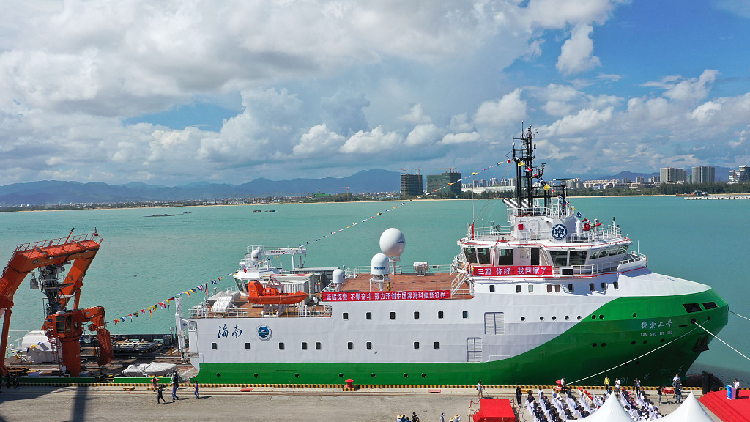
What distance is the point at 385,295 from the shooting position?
1778 cm

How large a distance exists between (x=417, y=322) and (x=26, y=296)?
42933mm

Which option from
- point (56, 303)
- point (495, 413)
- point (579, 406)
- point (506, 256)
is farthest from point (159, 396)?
point (579, 406)

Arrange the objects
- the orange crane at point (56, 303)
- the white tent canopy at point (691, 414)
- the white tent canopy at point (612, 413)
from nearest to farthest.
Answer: the white tent canopy at point (691, 414)
the white tent canopy at point (612, 413)
the orange crane at point (56, 303)

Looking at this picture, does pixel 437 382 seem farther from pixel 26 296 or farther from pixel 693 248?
pixel 693 248

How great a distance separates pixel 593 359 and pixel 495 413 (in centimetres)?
557

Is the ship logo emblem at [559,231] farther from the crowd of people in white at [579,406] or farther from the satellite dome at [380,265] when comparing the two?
the satellite dome at [380,265]

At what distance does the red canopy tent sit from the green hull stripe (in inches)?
118

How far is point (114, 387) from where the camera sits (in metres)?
19.2

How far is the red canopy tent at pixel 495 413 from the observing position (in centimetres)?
1377

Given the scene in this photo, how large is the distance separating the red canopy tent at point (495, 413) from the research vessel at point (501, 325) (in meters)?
2.99

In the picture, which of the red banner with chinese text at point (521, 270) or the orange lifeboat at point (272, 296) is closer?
the red banner with chinese text at point (521, 270)

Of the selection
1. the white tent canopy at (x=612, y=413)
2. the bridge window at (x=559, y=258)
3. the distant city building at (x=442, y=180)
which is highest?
the distant city building at (x=442, y=180)

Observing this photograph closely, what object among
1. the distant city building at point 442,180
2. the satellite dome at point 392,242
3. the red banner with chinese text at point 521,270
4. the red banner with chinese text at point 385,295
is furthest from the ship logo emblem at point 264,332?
the distant city building at point 442,180

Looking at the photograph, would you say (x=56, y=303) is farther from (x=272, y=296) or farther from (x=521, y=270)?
(x=521, y=270)
